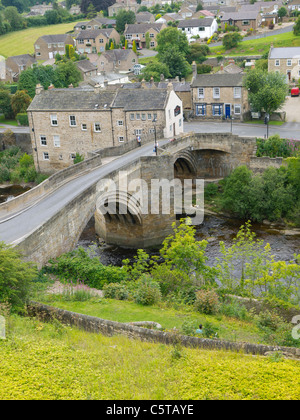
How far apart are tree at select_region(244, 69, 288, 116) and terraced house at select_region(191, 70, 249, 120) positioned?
46.1 inches

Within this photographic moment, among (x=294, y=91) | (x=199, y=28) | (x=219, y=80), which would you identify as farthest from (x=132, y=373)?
(x=199, y=28)

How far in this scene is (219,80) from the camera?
63000mm

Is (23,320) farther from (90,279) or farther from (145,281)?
(90,279)

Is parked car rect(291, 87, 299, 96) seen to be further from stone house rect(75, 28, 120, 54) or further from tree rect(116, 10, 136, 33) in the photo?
tree rect(116, 10, 136, 33)

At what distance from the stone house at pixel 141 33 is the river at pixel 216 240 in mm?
78368

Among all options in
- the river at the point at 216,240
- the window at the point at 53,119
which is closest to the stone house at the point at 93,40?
the window at the point at 53,119

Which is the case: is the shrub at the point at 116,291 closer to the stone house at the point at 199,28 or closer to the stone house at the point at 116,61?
the stone house at the point at 116,61

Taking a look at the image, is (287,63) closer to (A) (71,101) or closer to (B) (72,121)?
(A) (71,101)

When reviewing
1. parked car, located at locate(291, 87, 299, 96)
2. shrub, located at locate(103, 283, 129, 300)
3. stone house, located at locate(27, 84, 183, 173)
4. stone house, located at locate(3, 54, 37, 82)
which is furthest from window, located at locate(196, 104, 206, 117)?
stone house, located at locate(3, 54, 37, 82)

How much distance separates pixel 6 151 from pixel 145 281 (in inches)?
1841

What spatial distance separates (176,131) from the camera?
178 feet

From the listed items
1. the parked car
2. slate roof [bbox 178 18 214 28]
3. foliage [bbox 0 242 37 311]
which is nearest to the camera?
foliage [bbox 0 242 37 311]

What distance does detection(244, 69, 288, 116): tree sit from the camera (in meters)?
58.5

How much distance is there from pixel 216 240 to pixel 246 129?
20262 millimetres
